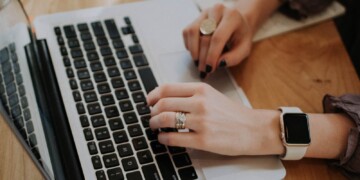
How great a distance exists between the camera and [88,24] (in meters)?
0.86

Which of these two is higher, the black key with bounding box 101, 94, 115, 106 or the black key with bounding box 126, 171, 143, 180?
the black key with bounding box 101, 94, 115, 106

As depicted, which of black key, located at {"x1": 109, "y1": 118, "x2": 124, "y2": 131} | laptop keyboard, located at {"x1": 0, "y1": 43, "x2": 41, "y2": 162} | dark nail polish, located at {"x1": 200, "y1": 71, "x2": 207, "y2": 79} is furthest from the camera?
dark nail polish, located at {"x1": 200, "y1": 71, "x2": 207, "y2": 79}

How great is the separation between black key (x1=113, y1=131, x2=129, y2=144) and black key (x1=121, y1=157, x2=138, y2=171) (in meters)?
0.04

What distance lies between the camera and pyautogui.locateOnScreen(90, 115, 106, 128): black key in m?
0.70

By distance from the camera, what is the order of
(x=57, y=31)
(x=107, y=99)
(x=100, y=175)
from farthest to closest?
(x=57, y=31), (x=107, y=99), (x=100, y=175)

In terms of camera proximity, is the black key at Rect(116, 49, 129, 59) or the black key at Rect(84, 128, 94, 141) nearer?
the black key at Rect(84, 128, 94, 141)

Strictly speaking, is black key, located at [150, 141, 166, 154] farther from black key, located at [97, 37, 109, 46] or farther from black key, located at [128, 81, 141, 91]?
black key, located at [97, 37, 109, 46]

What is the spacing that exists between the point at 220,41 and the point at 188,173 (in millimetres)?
260

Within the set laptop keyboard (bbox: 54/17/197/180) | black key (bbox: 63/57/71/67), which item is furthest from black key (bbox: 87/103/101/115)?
black key (bbox: 63/57/71/67)

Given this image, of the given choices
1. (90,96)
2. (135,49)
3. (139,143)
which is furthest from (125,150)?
(135,49)

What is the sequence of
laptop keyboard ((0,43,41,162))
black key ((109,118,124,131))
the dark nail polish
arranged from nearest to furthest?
laptop keyboard ((0,43,41,162)) < black key ((109,118,124,131)) < the dark nail polish

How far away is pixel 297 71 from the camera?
86 cm

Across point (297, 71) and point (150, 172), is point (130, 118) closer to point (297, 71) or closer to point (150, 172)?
point (150, 172)

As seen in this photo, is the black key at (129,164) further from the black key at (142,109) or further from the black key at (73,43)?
the black key at (73,43)
